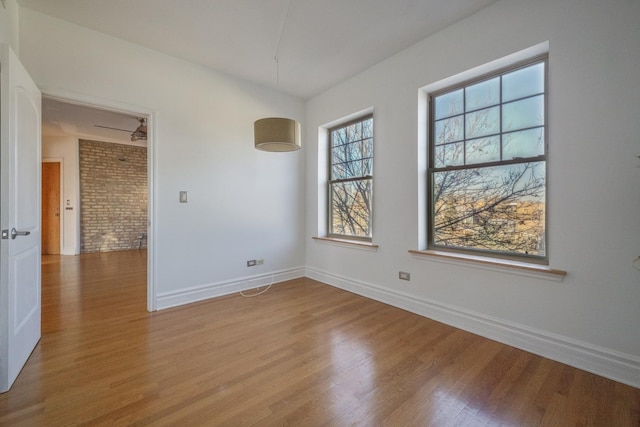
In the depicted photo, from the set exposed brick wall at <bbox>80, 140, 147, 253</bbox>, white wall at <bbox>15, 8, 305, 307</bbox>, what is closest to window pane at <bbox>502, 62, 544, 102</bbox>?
white wall at <bbox>15, 8, 305, 307</bbox>

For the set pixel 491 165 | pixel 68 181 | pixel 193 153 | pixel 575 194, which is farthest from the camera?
pixel 68 181

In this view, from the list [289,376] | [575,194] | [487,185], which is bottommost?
[289,376]

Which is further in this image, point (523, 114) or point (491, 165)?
point (491, 165)

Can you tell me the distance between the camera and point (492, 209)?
2.54 m

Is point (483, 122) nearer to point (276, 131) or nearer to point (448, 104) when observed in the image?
point (448, 104)

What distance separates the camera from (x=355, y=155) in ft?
12.6

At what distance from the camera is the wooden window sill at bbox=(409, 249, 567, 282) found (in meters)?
2.07

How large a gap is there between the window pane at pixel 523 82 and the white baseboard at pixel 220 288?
3460 mm

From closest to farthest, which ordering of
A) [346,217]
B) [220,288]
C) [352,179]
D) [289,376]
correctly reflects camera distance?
[289,376] < [220,288] < [352,179] < [346,217]

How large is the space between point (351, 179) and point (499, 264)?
212cm

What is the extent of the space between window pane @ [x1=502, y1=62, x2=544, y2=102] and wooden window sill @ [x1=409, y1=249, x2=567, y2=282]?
145 cm

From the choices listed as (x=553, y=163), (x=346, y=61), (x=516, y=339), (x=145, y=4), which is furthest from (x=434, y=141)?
(x=145, y=4)

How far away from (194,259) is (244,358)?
1684mm

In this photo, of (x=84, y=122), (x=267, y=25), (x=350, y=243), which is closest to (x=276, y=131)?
(x=267, y=25)
